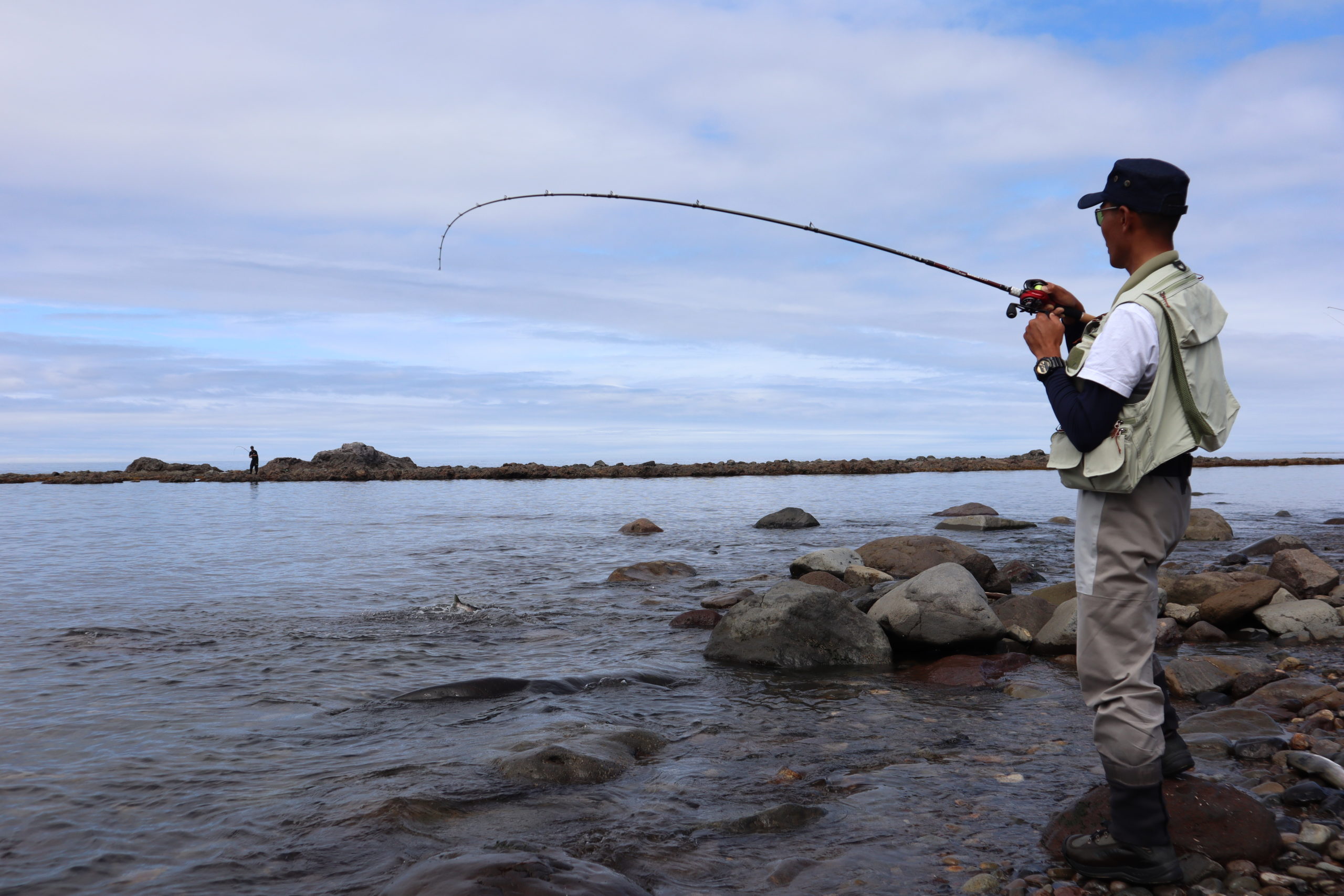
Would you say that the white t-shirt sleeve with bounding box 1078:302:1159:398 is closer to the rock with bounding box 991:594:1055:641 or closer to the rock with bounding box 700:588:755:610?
the rock with bounding box 991:594:1055:641

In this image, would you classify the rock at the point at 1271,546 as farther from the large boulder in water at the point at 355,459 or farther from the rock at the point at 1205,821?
the large boulder in water at the point at 355,459

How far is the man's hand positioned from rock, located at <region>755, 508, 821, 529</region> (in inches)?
741

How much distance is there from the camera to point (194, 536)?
67.4ft

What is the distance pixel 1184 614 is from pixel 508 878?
8.27 metres

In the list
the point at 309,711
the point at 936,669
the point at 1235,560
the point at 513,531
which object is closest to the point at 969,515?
the point at 1235,560

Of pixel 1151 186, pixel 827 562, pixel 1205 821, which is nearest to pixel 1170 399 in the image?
pixel 1151 186

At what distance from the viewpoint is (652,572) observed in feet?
45.8

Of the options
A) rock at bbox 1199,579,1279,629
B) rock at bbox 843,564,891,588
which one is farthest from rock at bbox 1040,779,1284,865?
rock at bbox 843,564,891,588

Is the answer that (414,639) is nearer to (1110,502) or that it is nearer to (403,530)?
(1110,502)

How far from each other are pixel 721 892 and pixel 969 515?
1984cm

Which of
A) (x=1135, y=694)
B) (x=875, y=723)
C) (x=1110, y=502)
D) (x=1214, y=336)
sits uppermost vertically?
(x=1214, y=336)

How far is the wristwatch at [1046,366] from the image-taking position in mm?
3223

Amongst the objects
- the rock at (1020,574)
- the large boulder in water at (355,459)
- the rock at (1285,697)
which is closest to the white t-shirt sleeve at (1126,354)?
the rock at (1285,697)

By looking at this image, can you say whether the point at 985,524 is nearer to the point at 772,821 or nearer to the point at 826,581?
the point at 826,581
